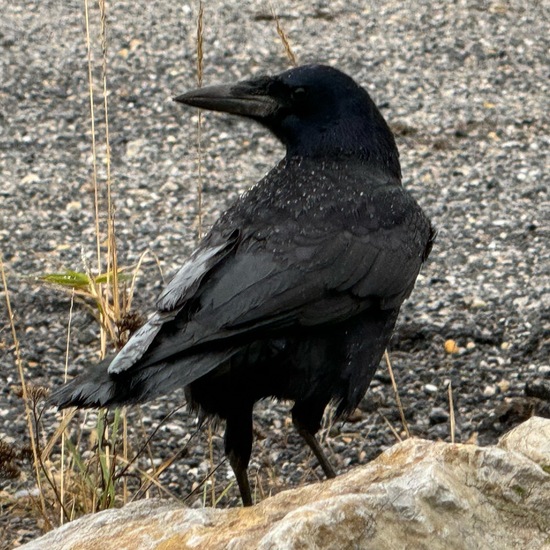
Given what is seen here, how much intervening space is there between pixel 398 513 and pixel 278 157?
13.8 feet

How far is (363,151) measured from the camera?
4484 mm

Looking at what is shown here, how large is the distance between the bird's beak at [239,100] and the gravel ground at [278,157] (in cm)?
70

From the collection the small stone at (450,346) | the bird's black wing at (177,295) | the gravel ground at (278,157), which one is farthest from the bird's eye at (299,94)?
the small stone at (450,346)

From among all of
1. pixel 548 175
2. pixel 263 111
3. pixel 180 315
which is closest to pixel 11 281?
pixel 263 111

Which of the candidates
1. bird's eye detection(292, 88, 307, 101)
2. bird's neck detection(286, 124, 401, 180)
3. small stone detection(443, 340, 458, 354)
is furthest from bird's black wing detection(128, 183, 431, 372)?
small stone detection(443, 340, 458, 354)

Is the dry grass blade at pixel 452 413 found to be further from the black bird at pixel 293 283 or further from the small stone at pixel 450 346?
the black bird at pixel 293 283

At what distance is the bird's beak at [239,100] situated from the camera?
4.53 m

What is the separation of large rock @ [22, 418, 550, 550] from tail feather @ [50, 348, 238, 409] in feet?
1.45

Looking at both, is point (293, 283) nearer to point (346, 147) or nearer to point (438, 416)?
point (346, 147)

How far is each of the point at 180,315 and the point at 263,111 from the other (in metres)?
1.13

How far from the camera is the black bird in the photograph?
3.65m

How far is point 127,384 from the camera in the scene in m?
3.55

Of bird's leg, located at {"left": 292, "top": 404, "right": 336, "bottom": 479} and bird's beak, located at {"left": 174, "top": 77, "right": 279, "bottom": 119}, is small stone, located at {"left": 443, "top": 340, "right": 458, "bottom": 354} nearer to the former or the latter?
bird's leg, located at {"left": 292, "top": 404, "right": 336, "bottom": 479}

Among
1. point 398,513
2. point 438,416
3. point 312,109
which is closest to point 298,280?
point 312,109
